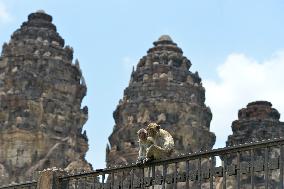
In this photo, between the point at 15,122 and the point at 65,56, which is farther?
the point at 65,56

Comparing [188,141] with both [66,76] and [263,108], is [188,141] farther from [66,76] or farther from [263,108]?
[66,76]

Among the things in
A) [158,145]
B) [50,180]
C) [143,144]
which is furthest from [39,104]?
[158,145]

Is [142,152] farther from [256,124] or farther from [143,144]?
[256,124]

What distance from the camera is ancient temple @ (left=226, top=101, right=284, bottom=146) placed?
149ft

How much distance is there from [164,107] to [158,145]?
3601 cm

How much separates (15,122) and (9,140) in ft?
4.22

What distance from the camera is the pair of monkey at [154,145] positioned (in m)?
11.1

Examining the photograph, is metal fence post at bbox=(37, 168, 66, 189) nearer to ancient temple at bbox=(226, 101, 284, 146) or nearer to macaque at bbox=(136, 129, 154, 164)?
macaque at bbox=(136, 129, 154, 164)

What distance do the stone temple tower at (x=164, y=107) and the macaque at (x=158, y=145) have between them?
33969 mm

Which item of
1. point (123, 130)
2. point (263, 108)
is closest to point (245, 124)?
point (263, 108)

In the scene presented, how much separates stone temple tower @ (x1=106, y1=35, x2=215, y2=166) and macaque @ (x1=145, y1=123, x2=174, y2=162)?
34.0m

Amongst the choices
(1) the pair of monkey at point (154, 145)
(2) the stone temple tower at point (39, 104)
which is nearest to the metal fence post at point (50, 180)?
(1) the pair of monkey at point (154, 145)

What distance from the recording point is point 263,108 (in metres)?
47.0

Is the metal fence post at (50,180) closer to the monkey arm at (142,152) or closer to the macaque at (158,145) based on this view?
the monkey arm at (142,152)
